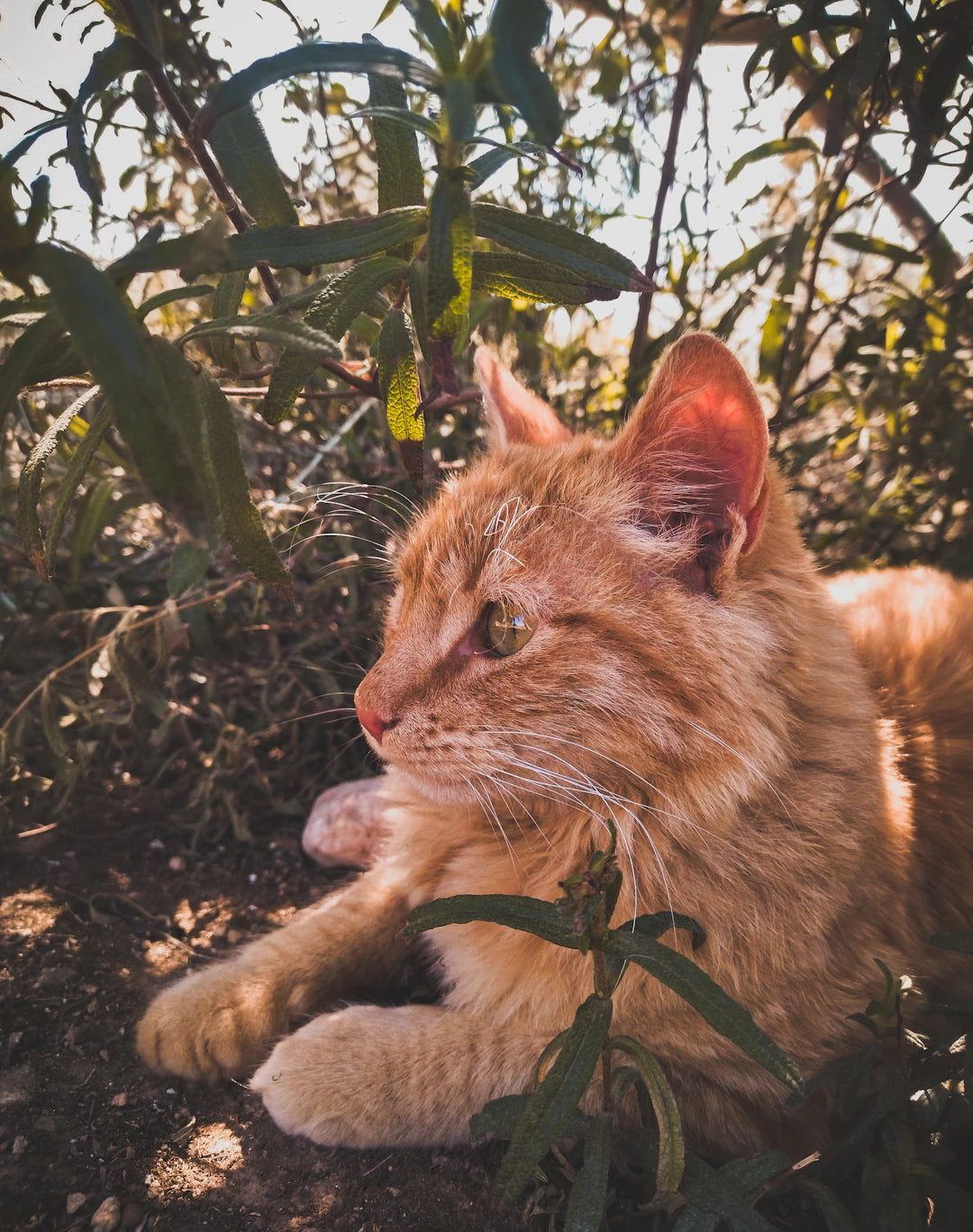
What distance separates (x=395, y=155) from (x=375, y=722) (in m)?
0.98

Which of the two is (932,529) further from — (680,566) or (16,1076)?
(16,1076)

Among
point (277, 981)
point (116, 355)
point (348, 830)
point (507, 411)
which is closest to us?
point (116, 355)

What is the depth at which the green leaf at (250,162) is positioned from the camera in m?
1.24

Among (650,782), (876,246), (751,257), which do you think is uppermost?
(876,246)

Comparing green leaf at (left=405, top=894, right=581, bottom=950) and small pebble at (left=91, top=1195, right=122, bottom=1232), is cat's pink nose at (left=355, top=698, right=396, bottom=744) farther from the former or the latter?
small pebble at (left=91, top=1195, right=122, bottom=1232)

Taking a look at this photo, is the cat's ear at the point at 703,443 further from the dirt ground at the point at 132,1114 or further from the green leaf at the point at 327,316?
the dirt ground at the point at 132,1114

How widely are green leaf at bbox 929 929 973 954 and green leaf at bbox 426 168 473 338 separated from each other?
1.18 metres

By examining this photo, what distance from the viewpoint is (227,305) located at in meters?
1.37

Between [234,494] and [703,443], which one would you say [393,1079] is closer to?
[234,494]

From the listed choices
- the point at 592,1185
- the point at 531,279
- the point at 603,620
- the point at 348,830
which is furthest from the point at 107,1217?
the point at 531,279

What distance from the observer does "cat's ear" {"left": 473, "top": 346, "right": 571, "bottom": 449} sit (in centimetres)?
188

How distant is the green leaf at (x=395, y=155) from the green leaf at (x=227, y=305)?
29 centimetres

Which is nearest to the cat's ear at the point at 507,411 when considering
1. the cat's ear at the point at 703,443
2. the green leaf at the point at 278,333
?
the cat's ear at the point at 703,443

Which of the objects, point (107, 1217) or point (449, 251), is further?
point (107, 1217)
